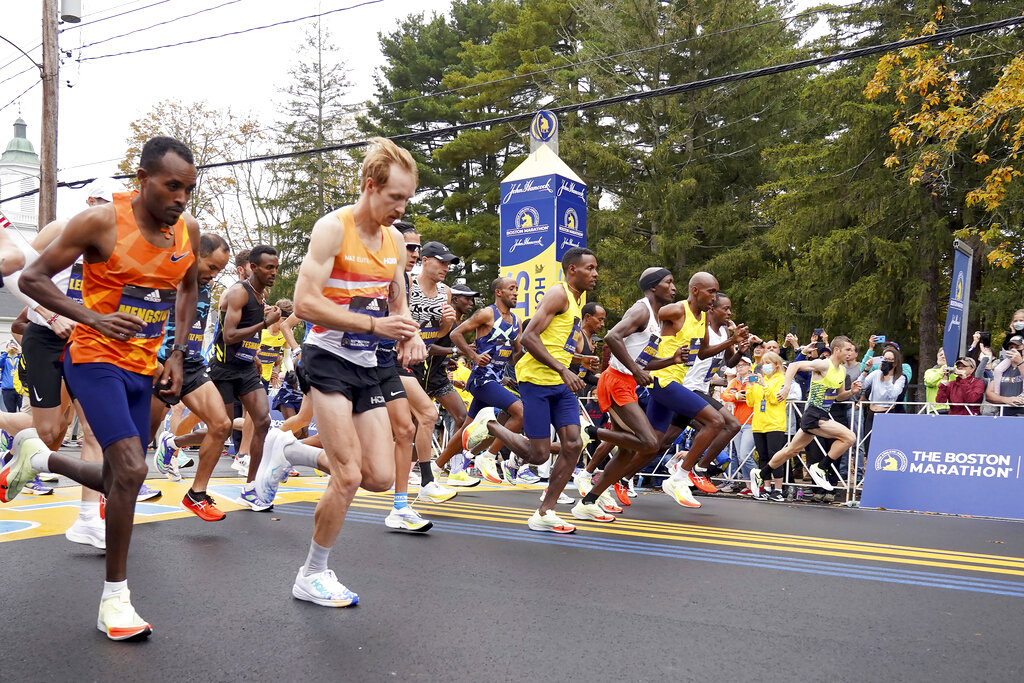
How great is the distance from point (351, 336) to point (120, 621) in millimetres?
1584

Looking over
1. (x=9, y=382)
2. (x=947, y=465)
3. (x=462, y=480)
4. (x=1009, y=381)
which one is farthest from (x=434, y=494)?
(x=9, y=382)

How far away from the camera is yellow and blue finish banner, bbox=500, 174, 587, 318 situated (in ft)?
49.9

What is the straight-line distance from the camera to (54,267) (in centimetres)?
361

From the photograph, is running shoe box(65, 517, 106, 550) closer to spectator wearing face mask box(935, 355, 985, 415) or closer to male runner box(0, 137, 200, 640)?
male runner box(0, 137, 200, 640)

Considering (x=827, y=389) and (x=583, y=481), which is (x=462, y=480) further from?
(x=827, y=389)

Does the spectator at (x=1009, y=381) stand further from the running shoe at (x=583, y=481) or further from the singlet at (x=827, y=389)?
the running shoe at (x=583, y=481)

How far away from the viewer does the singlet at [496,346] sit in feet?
30.1

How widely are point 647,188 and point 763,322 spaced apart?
5.24 metres

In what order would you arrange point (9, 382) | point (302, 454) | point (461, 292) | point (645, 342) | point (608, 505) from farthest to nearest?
1. point (9, 382)
2. point (461, 292)
3. point (608, 505)
4. point (645, 342)
5. point (302, 454)

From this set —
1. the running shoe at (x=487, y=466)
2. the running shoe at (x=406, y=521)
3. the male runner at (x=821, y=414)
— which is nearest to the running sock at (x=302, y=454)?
the running shoe at (x=406, y=521)

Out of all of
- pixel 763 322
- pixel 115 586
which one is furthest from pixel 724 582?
pixel 763 322

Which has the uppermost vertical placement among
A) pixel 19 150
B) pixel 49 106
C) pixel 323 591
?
pixel 19 150

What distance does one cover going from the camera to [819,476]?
432 inches

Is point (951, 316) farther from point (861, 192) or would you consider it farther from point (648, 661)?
point (648, 661)
